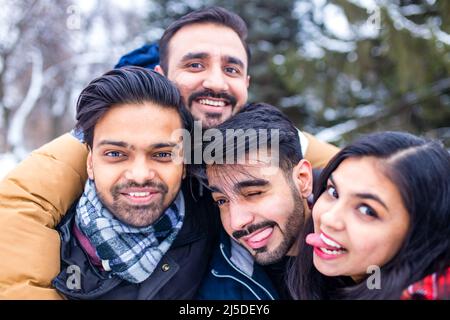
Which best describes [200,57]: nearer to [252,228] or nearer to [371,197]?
[252,228]

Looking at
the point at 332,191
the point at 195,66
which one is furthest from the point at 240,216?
the point at 195,66

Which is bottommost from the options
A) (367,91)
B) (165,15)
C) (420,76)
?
(420,76)

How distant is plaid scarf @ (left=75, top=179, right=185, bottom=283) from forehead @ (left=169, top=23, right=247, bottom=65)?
1.27 metres

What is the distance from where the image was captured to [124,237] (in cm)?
235

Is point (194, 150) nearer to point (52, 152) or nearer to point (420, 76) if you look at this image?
Answer: point (52, 152)

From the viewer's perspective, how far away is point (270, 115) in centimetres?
261

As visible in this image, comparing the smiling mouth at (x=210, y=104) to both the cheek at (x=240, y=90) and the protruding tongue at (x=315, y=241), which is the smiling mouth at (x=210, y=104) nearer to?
the cheek at (x=240, y=90)

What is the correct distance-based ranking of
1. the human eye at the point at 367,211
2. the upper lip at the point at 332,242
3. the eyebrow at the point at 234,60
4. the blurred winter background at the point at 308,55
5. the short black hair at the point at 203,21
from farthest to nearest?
the blurred winter background at the point at 308,55 < the short black hair at the point at 203,21 < the eyebrow at the point at 234,60 < the upper lip at the point at 332,242 < the human eye at the point at 367,211

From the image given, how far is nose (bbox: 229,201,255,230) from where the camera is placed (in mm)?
2285

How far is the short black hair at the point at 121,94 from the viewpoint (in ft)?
7.86

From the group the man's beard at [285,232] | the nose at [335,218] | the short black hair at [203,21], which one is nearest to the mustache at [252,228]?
the man's beard at [285,232]

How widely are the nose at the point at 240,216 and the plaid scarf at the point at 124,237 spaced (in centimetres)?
32

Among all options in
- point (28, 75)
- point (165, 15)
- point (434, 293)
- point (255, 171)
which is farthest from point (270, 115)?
point (28, 75)

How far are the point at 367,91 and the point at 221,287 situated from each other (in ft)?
22.8
